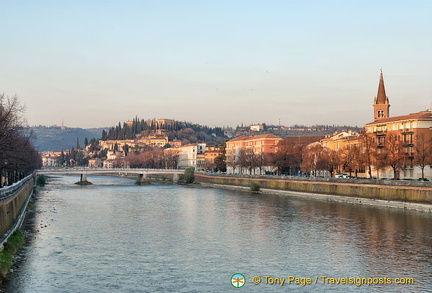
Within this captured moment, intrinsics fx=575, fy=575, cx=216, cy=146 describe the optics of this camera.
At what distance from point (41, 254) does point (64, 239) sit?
5.10 metres

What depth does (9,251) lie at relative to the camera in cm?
2695

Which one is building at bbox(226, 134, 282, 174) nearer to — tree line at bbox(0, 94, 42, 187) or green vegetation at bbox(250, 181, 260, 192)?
green vegetation at bbox(250, 181, 260, 192)

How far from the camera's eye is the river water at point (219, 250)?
75.9ft

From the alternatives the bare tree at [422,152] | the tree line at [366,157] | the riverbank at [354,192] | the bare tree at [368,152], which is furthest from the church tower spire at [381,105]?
the bare tree at [422,152]

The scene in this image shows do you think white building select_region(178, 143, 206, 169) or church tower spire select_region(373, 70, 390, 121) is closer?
church tower spire select_region(373, 70, 390, 121)

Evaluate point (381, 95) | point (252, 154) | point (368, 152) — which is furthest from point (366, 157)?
point (252, 154)

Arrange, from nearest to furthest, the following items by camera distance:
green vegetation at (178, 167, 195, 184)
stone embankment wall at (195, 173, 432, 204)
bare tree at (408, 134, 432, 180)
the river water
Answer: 1. the river water
2. stone embankment wall at (195, 173, 432, 204)
3. bare tree at (408, 134, 432, 180)
4. green vegetation at (178, 167, 195, 184)

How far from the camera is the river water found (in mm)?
23125

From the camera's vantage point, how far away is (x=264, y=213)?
48.0 meters

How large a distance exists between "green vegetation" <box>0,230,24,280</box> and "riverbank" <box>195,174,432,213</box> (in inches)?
1249

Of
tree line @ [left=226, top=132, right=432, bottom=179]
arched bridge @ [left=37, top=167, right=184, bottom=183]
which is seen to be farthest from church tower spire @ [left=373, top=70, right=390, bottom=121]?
arched bridge @ [left=37, top=167, right=184, bottom=183]

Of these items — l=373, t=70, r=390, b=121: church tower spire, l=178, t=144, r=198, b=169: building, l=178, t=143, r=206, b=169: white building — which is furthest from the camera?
l=178, t=143, r=206, b=169: white building

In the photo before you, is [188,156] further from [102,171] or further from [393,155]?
[393,155]

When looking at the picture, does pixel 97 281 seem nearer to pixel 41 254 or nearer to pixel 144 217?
pixel 41 254
